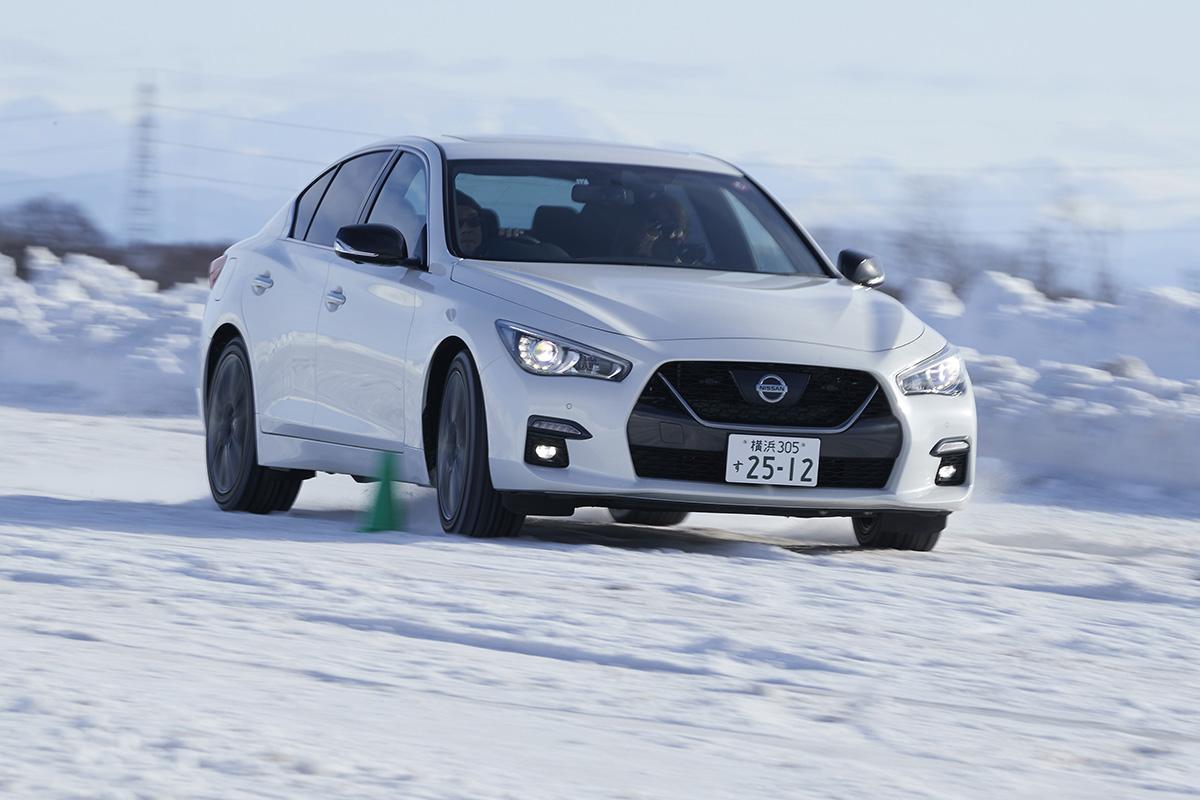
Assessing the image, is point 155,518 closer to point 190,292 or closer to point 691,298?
point 691,298

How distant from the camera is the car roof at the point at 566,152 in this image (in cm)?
892

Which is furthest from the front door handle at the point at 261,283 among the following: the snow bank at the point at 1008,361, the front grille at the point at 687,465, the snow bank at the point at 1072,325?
the snow bank at the point at 1072,325

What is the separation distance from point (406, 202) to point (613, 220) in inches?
32.6

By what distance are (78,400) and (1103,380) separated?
7.32 metres

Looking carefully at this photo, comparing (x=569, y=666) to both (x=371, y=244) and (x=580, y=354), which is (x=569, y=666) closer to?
(x=580, y=354)

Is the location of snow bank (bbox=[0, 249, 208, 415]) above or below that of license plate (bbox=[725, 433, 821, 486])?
below

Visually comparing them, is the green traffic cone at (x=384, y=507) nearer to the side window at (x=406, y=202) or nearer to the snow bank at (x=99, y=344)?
the side window at (x=406, y=202)

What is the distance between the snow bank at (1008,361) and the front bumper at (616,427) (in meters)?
4.88

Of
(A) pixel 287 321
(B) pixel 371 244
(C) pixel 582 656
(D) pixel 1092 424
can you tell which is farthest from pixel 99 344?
(C) pixel 582 656

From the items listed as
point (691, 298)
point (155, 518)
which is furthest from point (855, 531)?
point (155, 518)

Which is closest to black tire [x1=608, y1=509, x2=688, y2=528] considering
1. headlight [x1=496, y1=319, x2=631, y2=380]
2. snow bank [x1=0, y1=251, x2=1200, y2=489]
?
headlight [x1=496, y1=319, x2=631, y2=380]

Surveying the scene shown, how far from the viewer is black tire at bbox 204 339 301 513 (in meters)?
9.45

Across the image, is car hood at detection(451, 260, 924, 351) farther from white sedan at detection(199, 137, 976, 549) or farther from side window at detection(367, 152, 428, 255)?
side window at detection(367, 152, 428, 255)

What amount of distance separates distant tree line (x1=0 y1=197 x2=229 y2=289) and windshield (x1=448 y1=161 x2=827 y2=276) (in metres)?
25.4
